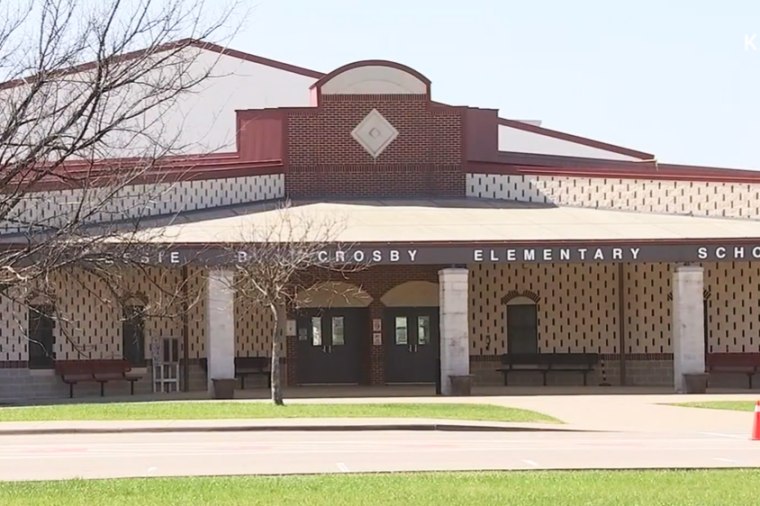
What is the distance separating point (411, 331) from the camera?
4281cm

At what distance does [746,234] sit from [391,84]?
11.7m

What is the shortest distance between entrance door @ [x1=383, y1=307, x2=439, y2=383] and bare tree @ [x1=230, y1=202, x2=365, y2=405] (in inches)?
103

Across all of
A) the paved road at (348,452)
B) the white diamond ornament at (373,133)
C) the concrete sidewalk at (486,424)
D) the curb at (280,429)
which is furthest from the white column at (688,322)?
the paved road at (348,452)

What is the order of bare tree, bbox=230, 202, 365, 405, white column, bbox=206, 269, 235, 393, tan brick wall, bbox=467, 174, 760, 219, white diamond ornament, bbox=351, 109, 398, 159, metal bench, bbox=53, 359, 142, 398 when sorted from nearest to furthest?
bare tree, bbox=230, 202, 365, 405, white column, bbox=206, 269, 235, 393, metal bench, bbox=53, 359, 142, 398, tan brick wall, bbox=467, 174, 760, 219, white diamond ornament, bbox=351, 109, 398, 159

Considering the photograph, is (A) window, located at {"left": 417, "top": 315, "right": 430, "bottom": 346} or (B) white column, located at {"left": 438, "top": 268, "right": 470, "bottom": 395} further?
(A) window, located at {"left": 417, "top": 315, "right": 430, "bottom": 346}

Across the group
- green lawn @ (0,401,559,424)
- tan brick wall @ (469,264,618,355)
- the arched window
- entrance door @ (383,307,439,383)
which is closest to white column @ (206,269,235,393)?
green lawn @ (0,401,559,424)

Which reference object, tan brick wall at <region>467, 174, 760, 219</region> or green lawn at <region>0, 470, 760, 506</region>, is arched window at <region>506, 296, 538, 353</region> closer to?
tan brick wall at <region>467, 174, 760, 219</region>

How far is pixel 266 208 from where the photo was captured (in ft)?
136

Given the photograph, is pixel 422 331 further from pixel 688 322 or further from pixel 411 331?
pixel 688 322

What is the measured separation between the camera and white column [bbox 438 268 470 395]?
36781mm

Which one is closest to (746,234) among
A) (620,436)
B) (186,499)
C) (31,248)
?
(620,436)

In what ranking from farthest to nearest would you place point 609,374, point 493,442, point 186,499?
point 609,374 → point 493,442 → point 186,499

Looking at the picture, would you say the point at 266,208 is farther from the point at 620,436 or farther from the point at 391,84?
the point at 620,436

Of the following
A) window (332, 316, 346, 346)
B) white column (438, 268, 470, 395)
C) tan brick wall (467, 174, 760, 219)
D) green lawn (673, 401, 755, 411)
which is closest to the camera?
green lawn (673, 401, 755, 411)
